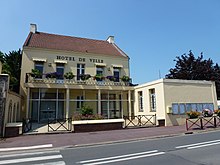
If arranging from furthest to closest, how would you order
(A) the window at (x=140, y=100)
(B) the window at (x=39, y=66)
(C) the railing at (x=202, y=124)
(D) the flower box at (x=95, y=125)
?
(A) the window at (x=140, y=100), (B) the window at (x=39, y=66), (C) the railing at (x=202, y=124), (D) the flower box at (x=95, y=125)

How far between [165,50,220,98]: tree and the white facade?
7.26 meters

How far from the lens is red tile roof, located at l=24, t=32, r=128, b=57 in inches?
760

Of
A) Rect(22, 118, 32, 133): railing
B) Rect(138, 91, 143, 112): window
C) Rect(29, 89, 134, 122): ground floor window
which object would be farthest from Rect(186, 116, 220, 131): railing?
Rect(22, 118, 32, 133): railing

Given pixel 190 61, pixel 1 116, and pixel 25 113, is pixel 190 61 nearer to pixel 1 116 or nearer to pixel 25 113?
pixel 25 113

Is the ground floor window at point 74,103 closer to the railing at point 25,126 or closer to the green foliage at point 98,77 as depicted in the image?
the green foliage at point 98,77

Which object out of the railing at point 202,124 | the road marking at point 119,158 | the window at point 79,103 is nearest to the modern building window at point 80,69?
the window at point 79,103

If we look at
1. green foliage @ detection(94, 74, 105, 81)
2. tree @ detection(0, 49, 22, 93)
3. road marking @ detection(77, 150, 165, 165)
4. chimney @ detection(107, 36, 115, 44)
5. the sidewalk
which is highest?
chimney @ detection(107, 36, 115, 44)

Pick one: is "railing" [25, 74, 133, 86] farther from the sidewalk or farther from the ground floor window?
the sidewalk

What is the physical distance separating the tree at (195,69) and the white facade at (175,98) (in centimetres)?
726

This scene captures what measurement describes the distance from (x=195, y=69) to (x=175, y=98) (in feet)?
35.9

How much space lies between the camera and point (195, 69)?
24.1m

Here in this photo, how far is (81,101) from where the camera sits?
18.7 metres

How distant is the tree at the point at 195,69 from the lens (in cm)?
2381

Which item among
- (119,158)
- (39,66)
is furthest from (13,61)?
(119,158)
